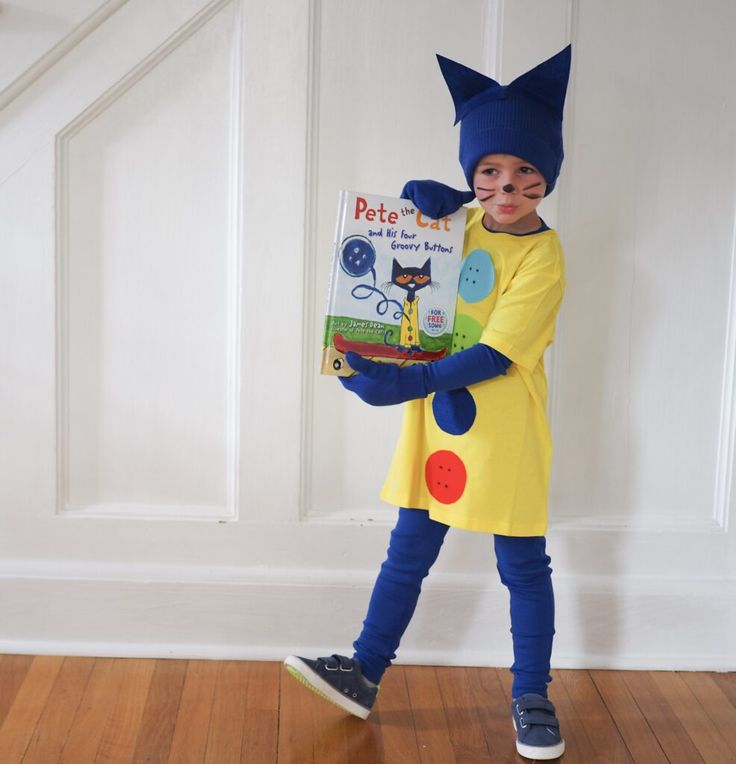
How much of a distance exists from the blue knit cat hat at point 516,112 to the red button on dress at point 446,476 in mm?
438

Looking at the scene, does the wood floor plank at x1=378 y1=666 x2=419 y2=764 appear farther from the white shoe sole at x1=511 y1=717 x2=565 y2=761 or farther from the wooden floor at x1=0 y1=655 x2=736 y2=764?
the white shoe sole at x1=511 y1=717 x2=565 y2=761

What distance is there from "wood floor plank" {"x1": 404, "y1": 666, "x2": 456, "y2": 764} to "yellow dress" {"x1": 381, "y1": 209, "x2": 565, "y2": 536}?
35 cm

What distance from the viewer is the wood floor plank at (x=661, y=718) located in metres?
1.53

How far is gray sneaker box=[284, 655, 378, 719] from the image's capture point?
1.55 m

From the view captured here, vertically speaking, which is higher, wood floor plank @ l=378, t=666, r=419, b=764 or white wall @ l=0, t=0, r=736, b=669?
white wall @ l=0, t=0, r=736, b=669

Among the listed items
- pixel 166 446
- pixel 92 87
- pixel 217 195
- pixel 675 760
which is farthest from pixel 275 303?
pixel 675 760

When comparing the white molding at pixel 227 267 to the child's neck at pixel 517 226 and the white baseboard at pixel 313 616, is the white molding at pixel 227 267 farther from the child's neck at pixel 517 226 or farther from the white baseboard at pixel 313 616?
the child's neck at pixel 517 226

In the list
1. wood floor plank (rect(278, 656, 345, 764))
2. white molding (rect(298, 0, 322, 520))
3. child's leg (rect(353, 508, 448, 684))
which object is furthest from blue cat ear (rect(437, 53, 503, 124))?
wood floor plank (rect(278, 656, 345, 764))

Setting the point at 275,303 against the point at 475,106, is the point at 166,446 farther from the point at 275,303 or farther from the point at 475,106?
the point at 475,106

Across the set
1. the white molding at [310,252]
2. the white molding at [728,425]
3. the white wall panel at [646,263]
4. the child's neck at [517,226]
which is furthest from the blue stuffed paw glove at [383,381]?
the white molding at [728,425]

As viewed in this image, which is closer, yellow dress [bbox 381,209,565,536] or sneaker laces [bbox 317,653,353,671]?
yellow dress [bbox 381,209,565,536]

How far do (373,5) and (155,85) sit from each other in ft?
1.32

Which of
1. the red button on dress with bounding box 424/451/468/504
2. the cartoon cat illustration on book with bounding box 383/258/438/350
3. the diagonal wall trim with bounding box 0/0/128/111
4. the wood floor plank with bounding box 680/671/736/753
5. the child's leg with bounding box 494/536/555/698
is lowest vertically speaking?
the wood floor plank with bounding box 680/671/736/753

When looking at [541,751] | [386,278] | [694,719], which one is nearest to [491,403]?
[386,278]
